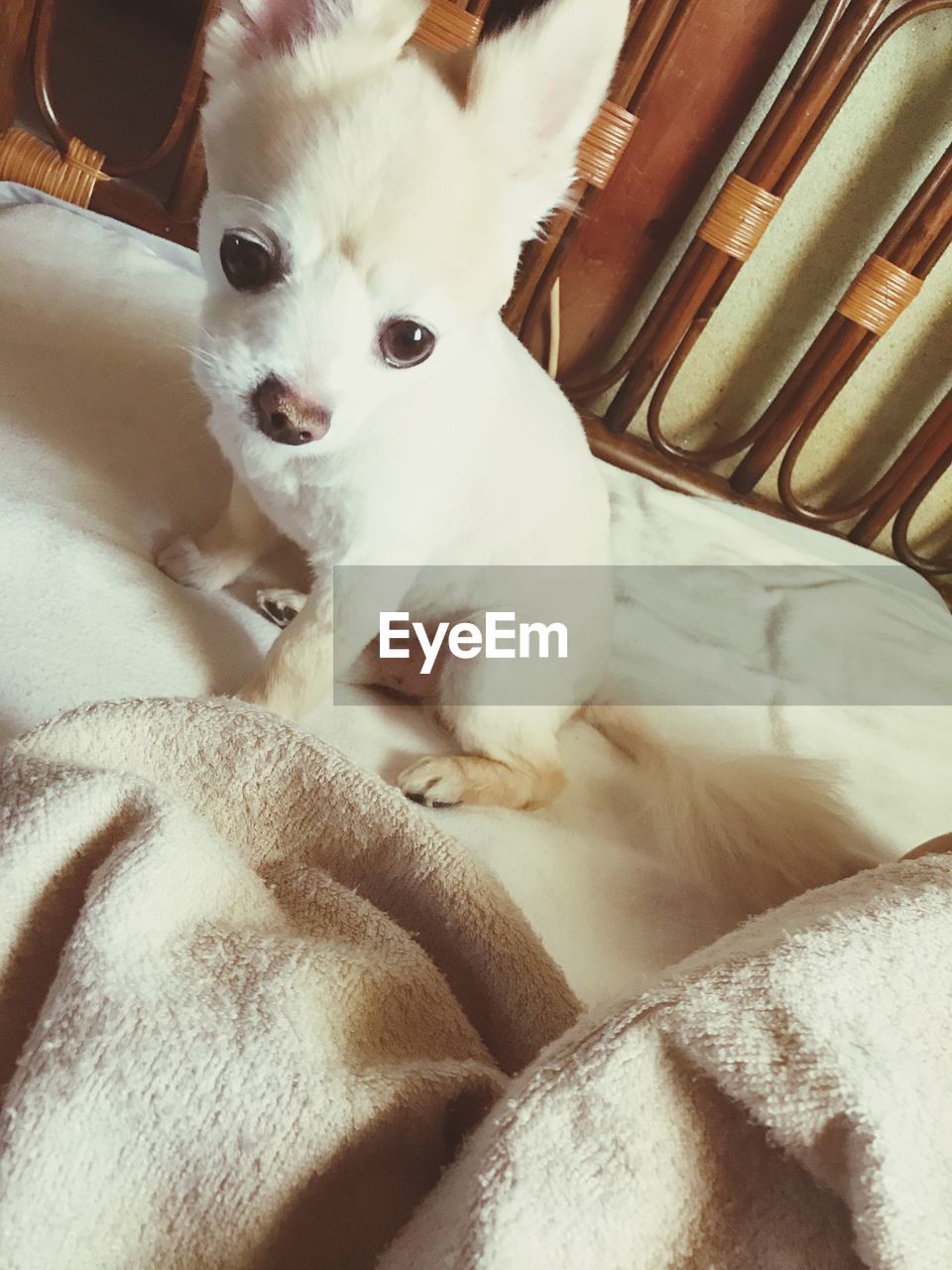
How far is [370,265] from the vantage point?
730 mm

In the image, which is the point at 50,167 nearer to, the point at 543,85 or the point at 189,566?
the point at 189,566

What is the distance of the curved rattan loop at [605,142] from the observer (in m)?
1.28

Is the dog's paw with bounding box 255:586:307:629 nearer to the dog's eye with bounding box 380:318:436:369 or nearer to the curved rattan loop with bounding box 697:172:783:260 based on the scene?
the dog's eye with bounding box 380:318:436:369

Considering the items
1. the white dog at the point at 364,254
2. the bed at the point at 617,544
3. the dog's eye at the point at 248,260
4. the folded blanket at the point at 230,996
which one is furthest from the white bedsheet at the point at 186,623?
the dog's eye at the point at 248,260

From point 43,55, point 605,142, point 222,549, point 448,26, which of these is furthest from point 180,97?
point 222,549

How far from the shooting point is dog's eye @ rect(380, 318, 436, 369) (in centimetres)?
78

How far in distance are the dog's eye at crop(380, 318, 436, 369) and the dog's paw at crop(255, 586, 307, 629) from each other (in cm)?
40

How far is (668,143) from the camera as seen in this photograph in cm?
144

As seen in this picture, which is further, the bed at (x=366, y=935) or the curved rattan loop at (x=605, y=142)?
the curved rattan loop at (x=605, y=142)

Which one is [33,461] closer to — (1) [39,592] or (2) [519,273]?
(1) [39,592]

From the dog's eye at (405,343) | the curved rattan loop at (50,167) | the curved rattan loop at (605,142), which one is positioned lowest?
the curved rattan loop at (50,167)

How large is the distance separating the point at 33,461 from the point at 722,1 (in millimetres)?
1139

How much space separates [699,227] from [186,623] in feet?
3.15

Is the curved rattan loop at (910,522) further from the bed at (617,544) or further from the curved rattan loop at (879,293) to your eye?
the curved rattan loop at (879,293)
